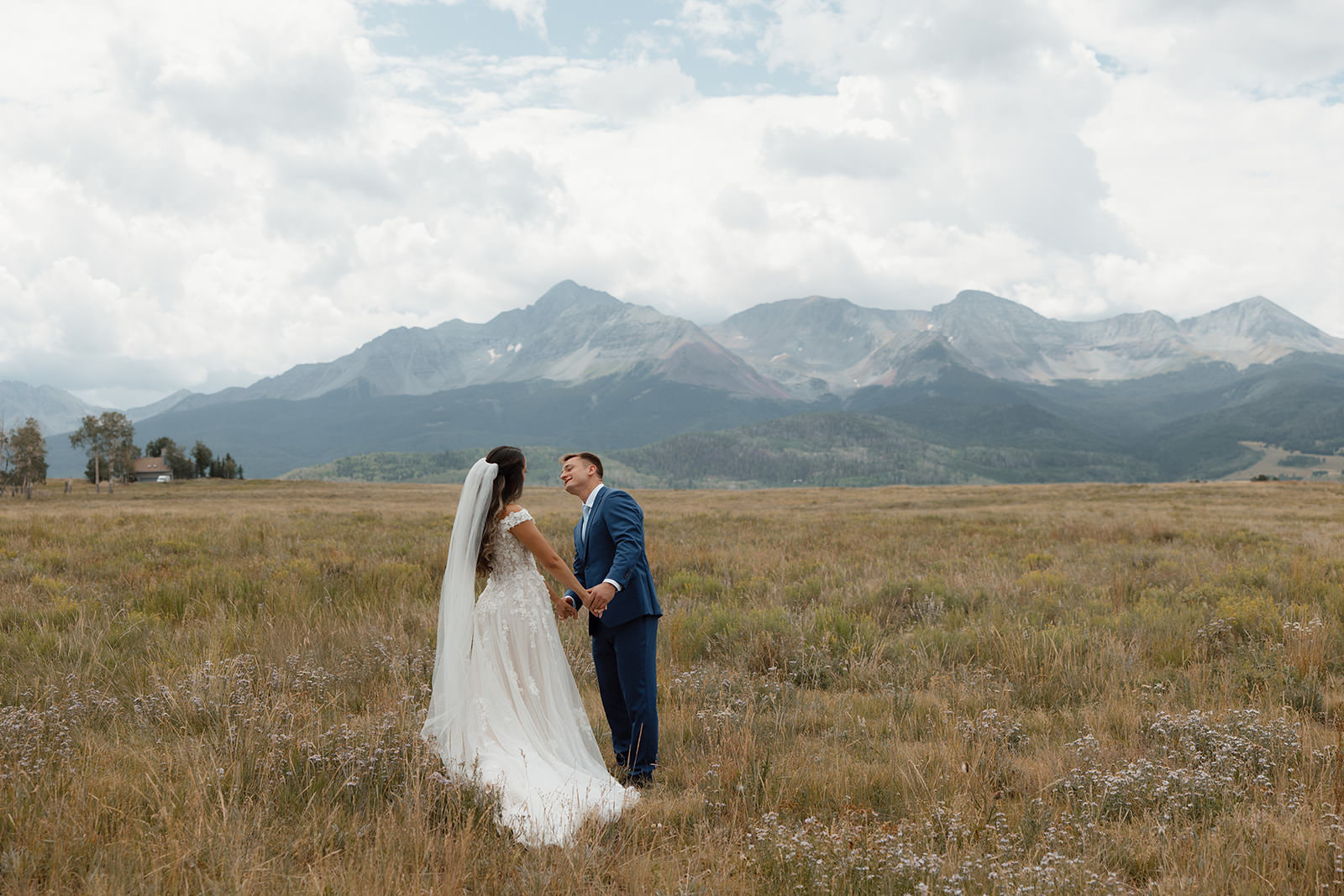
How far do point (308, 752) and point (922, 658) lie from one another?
19.0ft

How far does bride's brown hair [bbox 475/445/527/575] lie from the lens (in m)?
5.26

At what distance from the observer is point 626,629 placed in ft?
17.1

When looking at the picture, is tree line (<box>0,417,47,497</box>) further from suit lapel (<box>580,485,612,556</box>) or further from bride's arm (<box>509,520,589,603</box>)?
suit lapel (<box>580,485,612,556</box>)

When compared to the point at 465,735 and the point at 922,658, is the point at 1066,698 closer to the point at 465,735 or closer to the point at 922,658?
the point at 922,658

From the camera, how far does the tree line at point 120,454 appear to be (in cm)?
9500

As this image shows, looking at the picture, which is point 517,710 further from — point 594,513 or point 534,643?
point 594,513

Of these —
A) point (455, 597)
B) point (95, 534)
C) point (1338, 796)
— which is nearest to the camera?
point (1338, 796)

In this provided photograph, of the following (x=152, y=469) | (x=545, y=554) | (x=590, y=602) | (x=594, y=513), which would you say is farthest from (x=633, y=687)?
(x=152, y=469)

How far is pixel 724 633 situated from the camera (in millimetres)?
8625

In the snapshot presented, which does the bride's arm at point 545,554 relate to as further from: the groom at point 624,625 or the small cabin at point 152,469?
the small cabin at point 152,469

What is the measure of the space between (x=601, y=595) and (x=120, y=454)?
407ft

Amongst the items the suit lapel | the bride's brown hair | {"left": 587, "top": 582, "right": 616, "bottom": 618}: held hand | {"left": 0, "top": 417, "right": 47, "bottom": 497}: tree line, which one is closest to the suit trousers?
{"left": 587, "top": 582, "right": 616, "bottom": 618}: held hand

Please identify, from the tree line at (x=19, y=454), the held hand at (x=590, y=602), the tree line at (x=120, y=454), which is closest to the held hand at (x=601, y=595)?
the held hand at (x=590, y=602)

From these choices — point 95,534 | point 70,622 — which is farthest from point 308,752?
point 95,534
